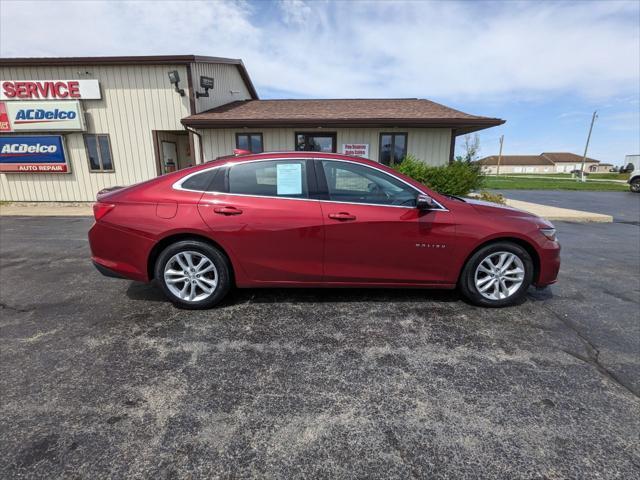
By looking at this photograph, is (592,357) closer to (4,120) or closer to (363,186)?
(363,186)

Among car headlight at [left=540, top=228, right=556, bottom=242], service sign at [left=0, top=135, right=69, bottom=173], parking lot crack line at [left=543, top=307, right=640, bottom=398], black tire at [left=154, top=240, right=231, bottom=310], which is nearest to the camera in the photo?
parking lot crack line at [left=543, top=307, right=640, bottom=398]

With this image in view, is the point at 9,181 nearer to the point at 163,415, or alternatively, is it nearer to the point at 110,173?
the point at 110,173

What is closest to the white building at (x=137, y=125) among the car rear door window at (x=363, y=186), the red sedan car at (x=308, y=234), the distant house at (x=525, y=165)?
the car rear door window at (x=363, y=186)

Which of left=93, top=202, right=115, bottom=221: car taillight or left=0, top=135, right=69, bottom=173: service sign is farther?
left=0, top=135, right=69, bottom=173: service sign

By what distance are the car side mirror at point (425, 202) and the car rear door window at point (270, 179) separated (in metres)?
1.11

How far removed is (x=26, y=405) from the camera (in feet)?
6.95

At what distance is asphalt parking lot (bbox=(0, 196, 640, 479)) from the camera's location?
1754 millimetres

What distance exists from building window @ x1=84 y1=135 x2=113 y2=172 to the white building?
34mm

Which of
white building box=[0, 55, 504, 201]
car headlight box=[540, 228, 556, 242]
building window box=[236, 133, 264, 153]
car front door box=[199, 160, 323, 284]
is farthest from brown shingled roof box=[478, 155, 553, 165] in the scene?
car front door box=[199, 160, 323, 284]

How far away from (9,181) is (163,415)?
46.5 ft

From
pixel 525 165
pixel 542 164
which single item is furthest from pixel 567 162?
pixel 525 165

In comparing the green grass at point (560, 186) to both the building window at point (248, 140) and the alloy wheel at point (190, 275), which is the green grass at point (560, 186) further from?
the alloy wheel at point (190, 275)

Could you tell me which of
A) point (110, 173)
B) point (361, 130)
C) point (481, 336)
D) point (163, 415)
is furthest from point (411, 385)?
point (110, 173)

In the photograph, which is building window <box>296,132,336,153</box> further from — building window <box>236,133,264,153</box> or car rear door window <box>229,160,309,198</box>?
car rear door window <box>229,160,309,198</box>
